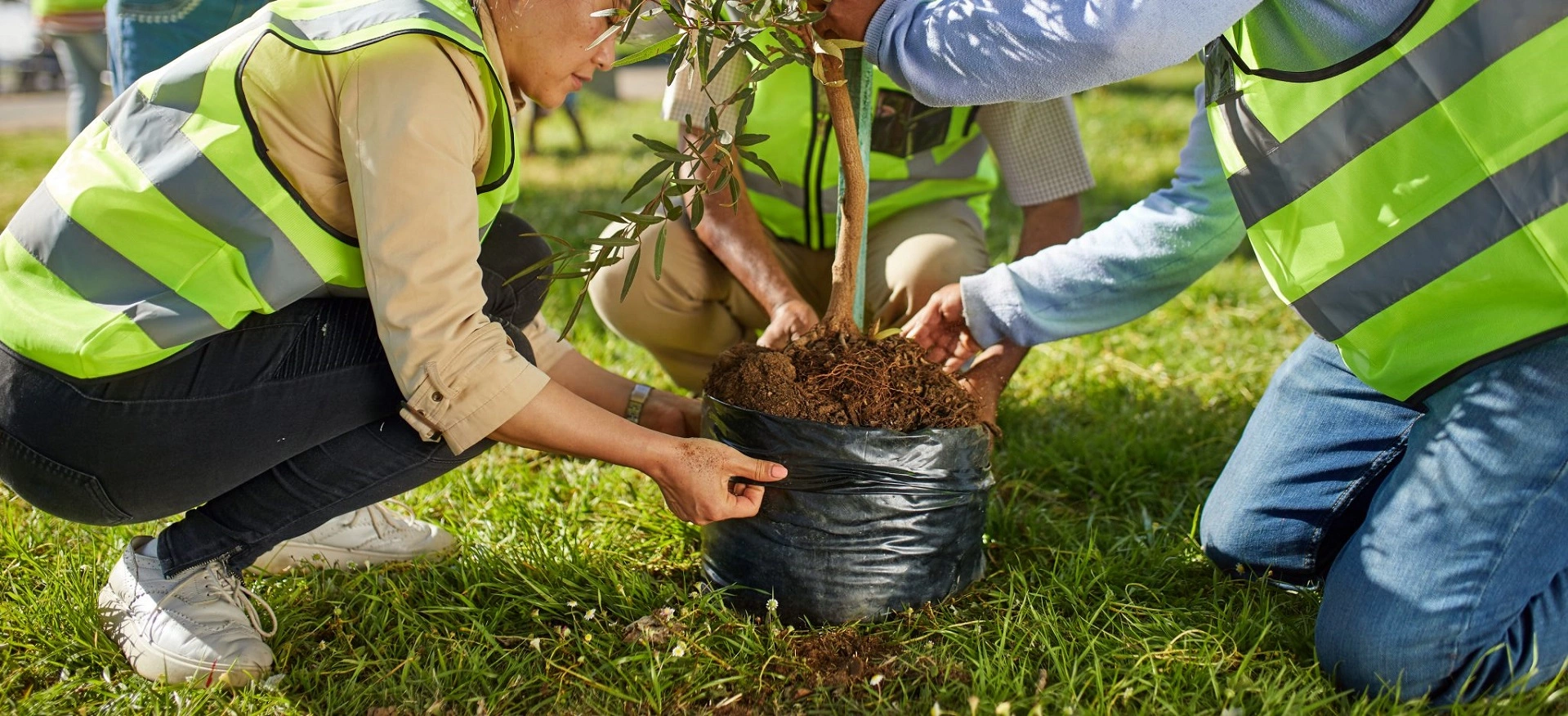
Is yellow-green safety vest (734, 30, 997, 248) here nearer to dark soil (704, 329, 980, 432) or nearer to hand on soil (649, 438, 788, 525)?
dark soil (704, 329, 980, 432)

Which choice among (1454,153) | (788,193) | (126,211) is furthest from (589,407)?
(1454,153)

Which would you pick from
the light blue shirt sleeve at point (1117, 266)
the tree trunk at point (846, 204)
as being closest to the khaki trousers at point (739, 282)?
the light blue shirt sleeve at point (1117, 266)

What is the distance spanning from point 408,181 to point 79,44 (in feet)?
10.6

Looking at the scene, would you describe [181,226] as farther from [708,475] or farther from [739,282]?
[739,282]

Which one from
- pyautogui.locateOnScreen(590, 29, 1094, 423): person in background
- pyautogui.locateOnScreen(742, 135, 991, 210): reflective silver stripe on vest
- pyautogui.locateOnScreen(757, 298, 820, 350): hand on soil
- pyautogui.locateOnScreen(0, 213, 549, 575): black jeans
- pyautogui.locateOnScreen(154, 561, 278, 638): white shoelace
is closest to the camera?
pyautogui.locateOnScreen(0, 213, 549, 575): black jeans

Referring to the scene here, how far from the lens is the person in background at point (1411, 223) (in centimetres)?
164

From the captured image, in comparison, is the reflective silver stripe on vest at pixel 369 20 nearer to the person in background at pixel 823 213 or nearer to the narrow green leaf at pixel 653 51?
the narrow green leaf at pixel 653 51

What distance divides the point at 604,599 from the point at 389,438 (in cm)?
48

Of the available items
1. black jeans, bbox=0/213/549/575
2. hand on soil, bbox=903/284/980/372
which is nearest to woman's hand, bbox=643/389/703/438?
black jeans, bbox=0/213/549/575

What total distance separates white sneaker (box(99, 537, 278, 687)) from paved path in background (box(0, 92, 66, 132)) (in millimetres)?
10100

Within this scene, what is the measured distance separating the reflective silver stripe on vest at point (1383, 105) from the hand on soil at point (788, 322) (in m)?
0.87

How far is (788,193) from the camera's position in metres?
2.85

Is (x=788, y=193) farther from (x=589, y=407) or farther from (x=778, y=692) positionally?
(x=778, y=692)

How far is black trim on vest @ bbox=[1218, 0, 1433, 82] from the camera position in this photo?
5.40ft
